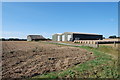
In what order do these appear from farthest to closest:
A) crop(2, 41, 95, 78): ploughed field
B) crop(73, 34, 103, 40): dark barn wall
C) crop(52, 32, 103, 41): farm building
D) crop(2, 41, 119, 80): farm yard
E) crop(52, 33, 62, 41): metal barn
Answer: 1. crop(52, 33, 62, 41): metal barn
2. crop(73, 34, 103, 40): dark barn wall
3. crop(52, 32, 103, 41): farm building
4. crop(2, 41, 95, 78): ploughed field
5. crop(2, 41, 119, 80): farm yard

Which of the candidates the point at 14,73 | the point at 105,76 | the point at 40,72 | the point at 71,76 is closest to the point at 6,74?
the point at 14,73

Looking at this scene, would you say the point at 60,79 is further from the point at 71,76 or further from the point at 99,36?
the point at 99,36

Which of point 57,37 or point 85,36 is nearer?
point 85,36

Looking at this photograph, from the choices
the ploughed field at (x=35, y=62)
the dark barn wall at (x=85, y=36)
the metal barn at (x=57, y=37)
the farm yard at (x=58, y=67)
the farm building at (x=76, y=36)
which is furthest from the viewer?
the metal barn at (x=57, y=37)

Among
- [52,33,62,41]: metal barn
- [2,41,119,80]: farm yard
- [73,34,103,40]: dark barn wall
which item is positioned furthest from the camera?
[52,33,62,41]: metal barn

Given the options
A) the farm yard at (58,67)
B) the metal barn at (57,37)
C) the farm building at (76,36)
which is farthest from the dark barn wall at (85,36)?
the farm yard at (58,67)

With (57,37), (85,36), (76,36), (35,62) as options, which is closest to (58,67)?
(35,62)

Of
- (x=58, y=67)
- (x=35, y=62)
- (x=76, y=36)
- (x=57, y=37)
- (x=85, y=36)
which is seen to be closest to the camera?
(x=58, y=67)

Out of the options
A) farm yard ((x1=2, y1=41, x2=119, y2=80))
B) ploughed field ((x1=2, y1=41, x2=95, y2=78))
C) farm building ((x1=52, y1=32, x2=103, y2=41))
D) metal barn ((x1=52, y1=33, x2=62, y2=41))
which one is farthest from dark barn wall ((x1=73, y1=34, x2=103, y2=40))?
farm yard ((x1=2, y1=41, x2=119, y2=80))

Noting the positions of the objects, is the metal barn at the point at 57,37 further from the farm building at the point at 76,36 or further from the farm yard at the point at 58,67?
the farm yard at the point at 58,67

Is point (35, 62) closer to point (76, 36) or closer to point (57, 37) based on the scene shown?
point (76, 36)

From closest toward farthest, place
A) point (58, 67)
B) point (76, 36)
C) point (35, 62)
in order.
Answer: point (58, 67) → point (35, 62) → point (76, 36)

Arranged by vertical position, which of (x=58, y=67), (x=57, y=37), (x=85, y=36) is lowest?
(x=58, y=67)

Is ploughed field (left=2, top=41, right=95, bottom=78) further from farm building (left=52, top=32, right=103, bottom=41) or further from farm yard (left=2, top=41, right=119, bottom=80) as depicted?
farm building (left=52, top=32, right=103, bottom=41)
